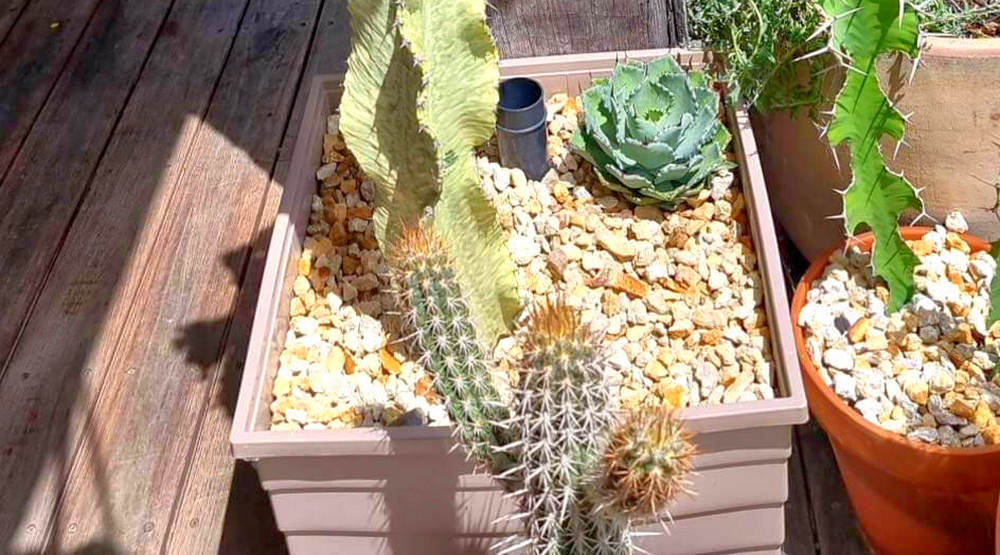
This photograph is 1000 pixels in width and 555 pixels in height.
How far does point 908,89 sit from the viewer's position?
1298 millimetres

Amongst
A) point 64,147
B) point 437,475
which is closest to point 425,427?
point 437,475

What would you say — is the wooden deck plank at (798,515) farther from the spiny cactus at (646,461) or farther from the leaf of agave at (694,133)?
the spiny cactus at (646,461)

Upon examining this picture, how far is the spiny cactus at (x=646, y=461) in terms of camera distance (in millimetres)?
796

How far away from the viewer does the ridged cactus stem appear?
0.97 meters

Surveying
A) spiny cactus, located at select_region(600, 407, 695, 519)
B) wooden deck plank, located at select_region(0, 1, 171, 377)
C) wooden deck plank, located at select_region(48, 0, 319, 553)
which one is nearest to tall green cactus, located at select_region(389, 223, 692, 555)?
spiny cactus, located at select_region(600, 407, 695, 519)

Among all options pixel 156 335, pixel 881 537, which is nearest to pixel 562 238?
pixel 881 537

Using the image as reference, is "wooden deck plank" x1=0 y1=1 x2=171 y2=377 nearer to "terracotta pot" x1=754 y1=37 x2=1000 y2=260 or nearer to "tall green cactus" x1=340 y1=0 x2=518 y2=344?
"tall green cactus" x1=340 y1=0 x2=518 y2=344

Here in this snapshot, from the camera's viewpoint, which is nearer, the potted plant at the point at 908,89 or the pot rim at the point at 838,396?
the pot rim at the point at 838,396

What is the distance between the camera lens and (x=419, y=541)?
1.24 metres

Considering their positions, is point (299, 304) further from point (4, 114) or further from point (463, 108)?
A: point (4, 114)

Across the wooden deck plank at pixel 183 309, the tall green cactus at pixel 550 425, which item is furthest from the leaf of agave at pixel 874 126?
the wooden deck plank at pixel 183 309

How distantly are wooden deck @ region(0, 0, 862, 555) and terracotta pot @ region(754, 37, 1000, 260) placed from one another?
26 centimetres

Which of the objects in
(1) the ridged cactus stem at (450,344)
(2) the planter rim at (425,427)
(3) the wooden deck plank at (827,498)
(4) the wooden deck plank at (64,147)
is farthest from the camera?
(4) the wooden deck plank at (64,147)

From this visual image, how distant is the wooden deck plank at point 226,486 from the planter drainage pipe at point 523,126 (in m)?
0.57
